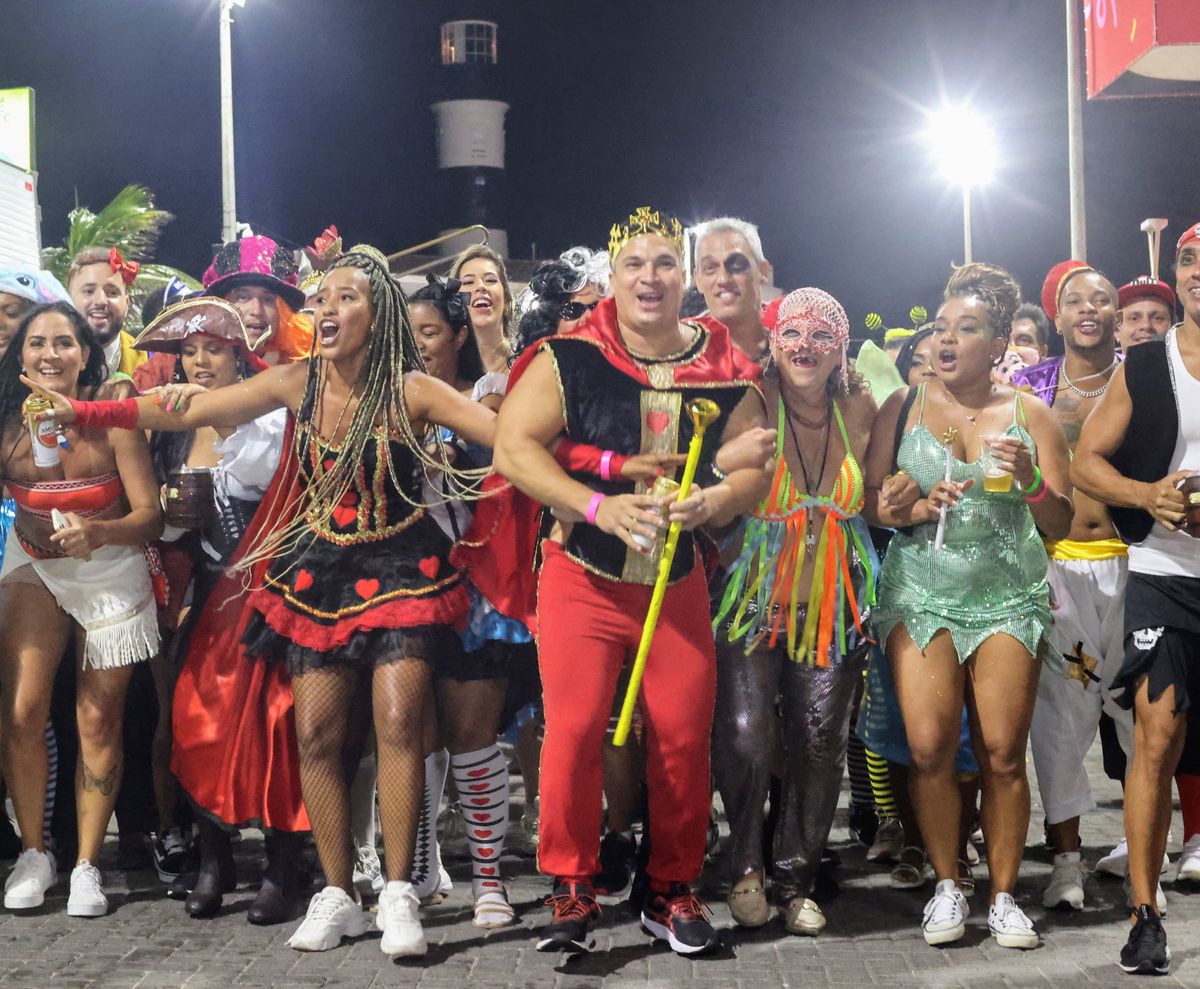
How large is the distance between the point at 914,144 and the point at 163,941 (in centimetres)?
3192

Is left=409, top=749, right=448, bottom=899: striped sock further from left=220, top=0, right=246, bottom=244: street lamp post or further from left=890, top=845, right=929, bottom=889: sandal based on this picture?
left=220, top=0, right=246, bottom=244: street lamp post

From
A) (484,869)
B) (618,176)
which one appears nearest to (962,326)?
(484,869)

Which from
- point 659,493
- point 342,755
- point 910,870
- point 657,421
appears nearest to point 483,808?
point 342,755

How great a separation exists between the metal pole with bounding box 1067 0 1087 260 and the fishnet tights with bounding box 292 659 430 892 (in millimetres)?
10785

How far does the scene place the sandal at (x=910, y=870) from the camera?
524 centimetres

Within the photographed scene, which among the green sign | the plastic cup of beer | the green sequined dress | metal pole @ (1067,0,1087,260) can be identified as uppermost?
the green sign

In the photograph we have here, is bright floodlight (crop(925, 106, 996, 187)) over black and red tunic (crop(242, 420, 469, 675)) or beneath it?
over

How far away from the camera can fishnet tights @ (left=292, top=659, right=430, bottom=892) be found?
462 cm

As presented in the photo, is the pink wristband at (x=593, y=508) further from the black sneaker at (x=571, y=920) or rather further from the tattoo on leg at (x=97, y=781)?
the tattoo on leg at (x=97, y=781)

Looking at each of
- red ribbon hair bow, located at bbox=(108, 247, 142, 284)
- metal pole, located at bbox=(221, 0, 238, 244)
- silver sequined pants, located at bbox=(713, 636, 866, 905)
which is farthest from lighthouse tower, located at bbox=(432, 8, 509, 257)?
silver sequined pants, located at bbox=(713, 636, 866, 905)

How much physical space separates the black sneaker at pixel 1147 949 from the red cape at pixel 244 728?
2579 mm

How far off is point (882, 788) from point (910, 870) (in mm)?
417

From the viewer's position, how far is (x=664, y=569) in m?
4.38

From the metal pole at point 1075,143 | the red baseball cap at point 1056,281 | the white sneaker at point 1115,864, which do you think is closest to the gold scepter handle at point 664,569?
the white sneaker at point 1115,864
